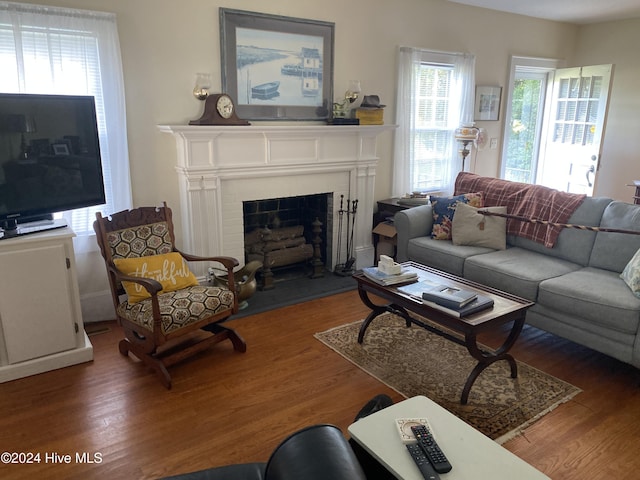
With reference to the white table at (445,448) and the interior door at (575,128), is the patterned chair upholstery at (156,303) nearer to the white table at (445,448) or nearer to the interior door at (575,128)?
the white table at (445,448)

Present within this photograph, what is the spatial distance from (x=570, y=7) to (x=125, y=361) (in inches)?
213

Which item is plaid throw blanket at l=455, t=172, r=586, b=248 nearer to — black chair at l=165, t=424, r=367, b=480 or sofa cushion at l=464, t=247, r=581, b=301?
sofa cushion at l=464, t=247, r=581, b=301

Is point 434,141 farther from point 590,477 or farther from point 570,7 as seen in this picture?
point 590,477

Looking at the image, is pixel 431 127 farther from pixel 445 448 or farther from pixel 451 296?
pixel 445 448

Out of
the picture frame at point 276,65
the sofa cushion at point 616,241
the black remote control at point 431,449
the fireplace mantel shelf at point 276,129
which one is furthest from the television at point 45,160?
the sofa cushion at point 616,241

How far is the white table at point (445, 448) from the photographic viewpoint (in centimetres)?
141

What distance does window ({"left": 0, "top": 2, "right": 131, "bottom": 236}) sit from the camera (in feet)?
9.09

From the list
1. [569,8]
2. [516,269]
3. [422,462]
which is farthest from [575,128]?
[422,462]

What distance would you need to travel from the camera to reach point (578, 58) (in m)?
5.92

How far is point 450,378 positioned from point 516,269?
0.99m

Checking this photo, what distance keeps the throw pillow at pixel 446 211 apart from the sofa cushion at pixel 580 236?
0.69 metres

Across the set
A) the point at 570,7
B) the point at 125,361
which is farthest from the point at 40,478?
the point at 570,7

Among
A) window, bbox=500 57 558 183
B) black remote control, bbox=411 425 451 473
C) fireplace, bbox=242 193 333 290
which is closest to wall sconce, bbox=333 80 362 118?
fireplace, bbox=242 193 333 290

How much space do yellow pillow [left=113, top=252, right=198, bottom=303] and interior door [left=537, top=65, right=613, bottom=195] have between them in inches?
190
